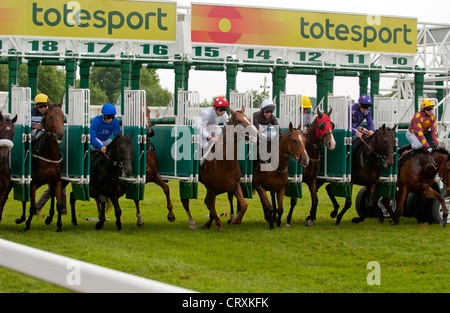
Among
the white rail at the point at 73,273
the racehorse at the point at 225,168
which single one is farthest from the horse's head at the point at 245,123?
the white rail at the point at 73,273

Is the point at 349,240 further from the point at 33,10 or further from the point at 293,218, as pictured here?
the point at 33,10

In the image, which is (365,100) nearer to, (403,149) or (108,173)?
(403,149)

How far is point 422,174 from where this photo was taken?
1133 centimetres

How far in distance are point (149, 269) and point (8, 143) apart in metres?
3.20

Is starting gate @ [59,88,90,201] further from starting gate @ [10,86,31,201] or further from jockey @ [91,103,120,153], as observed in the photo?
starting gate @ [10,86,31,201]

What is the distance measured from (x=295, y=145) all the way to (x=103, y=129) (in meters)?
2.78

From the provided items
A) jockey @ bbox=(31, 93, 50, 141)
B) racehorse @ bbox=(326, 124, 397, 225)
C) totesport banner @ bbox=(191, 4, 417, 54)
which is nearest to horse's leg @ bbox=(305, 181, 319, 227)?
racehorse @ bbox=(326, 124, 397, 225)

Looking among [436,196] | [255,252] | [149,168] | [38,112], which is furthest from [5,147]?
[436,196]

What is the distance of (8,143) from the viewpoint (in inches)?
365

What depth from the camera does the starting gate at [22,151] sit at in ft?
32.6

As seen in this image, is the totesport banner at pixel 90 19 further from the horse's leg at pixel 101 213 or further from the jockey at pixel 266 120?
the horse's leg at pixel 101 213

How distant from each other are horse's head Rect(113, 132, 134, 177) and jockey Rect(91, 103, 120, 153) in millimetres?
389

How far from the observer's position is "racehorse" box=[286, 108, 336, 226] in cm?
1088

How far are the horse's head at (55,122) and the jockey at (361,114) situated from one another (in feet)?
15.4
